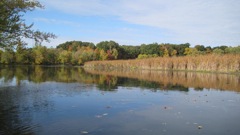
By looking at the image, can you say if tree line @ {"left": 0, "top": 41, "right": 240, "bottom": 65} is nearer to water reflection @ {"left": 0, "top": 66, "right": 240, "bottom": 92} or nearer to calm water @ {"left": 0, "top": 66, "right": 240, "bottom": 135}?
water reflection @ {"left": 0, "top": 66, "right": 240, "bottom": 92}

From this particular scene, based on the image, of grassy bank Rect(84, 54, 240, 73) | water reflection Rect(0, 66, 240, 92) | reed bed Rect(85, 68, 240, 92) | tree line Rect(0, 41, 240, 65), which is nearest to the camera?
water reflection Rect(0, 66, 240, 92)

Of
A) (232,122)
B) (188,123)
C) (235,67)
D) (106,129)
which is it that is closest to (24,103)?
(106,129)

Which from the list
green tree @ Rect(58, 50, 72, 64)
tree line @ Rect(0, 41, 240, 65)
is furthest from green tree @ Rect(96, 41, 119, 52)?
green tree @ Rect(58, 50, 72, 64)

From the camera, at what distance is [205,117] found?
35.1 ft

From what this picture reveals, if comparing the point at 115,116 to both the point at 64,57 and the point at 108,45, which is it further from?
the point at 108,45

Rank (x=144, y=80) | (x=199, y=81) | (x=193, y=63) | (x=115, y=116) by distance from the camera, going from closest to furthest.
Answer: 1. (x=115, y=116)
2. (x=199, y=81)
3. (x=144, y=80)
4. (x=193, y=63)

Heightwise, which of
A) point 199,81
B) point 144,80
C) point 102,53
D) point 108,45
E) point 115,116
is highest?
point 108,45

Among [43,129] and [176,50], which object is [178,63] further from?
[176,50]

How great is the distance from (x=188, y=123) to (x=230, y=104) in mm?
5594

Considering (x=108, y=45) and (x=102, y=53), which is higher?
(x=108, y=45)

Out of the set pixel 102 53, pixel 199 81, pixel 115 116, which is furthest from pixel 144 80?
pixel 102 53

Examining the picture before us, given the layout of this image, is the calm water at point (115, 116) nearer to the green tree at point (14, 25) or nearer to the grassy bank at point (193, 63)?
the green tree at point (14, 25)

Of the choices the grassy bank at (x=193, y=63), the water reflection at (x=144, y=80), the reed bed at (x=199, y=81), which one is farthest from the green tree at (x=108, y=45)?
the water reflection at (x=144, y=80)

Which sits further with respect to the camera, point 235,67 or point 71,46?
point 71,46
